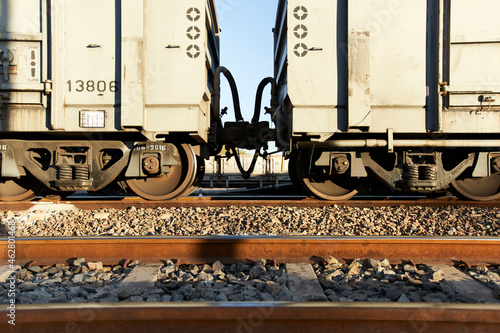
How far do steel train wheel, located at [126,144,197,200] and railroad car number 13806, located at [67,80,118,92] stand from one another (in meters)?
1.49

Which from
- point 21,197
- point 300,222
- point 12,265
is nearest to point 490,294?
point 300,222

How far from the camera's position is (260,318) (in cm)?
186

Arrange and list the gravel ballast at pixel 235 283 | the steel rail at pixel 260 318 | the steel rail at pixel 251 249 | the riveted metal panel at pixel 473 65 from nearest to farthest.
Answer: the steel rail at pixel 260 318 < the gravel ballast at pixel 235 283 < the steel rail at pixel 251 249 < the riveted metal panel at pixel 473 65

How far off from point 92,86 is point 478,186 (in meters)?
6.94

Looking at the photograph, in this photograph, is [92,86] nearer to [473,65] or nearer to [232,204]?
[232,204]

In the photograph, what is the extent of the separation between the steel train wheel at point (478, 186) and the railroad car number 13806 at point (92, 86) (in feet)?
20.0

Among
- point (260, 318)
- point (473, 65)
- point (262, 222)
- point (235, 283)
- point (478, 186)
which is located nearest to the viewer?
point (260, 318)

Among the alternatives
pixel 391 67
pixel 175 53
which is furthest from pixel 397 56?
pixel 175 53

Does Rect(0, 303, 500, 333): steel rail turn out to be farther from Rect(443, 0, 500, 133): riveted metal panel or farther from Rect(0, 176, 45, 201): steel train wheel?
Rect(0, 176, 45, 201): steel train wheel

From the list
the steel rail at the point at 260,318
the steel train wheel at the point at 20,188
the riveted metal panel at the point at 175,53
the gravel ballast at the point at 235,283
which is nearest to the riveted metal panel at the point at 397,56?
the riveted metal panel at the point at 175,53

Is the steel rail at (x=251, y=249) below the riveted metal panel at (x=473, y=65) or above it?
below

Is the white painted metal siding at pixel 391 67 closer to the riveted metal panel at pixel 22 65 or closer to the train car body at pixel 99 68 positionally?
the train car body at pixel 99 68

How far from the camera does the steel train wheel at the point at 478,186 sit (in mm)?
5906

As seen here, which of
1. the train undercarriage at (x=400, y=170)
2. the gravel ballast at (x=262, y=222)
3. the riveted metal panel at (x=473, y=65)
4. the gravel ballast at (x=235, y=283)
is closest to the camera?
the gravel ballast at (x=235, y=283)
